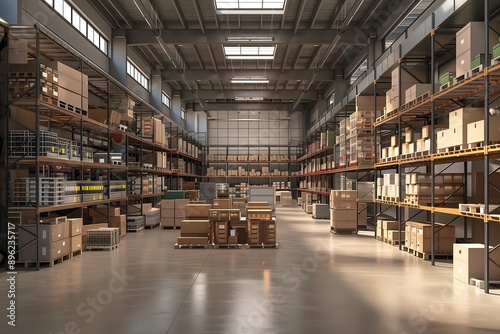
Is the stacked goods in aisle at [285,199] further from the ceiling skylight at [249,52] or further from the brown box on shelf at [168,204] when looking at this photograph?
the brown box on shelf at [168,204]

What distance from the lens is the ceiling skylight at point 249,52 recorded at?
22.0 m

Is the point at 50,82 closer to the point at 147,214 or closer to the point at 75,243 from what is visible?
the point at 75,243

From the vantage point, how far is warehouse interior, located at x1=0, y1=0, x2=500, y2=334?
6.32m

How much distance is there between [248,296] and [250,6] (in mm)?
12365

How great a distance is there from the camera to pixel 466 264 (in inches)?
307

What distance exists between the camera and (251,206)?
565 inches

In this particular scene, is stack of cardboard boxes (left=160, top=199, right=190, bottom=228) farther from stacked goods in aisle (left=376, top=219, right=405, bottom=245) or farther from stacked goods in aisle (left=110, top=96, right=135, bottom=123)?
stacked goods in aisle (left=376, top=219, right=405, bottom=245)

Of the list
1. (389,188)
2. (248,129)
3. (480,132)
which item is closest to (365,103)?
(389,188)

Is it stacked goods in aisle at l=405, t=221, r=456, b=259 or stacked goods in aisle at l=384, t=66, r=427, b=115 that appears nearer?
stacked goods in aisle at l=405, t=221, r=456, b=259

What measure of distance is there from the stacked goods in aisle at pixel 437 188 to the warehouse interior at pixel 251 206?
4cm

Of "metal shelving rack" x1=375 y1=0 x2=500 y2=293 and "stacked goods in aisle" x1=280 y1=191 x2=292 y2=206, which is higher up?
"metal shelving rack" x1=375 y1=0 x2=500 y2=293

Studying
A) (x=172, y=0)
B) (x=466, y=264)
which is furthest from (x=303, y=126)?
(x=466, y=264)

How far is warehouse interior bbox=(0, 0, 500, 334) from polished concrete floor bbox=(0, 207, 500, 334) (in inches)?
1.7

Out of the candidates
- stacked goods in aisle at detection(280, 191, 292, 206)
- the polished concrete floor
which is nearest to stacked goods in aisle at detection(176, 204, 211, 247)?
the polished concrete floor
